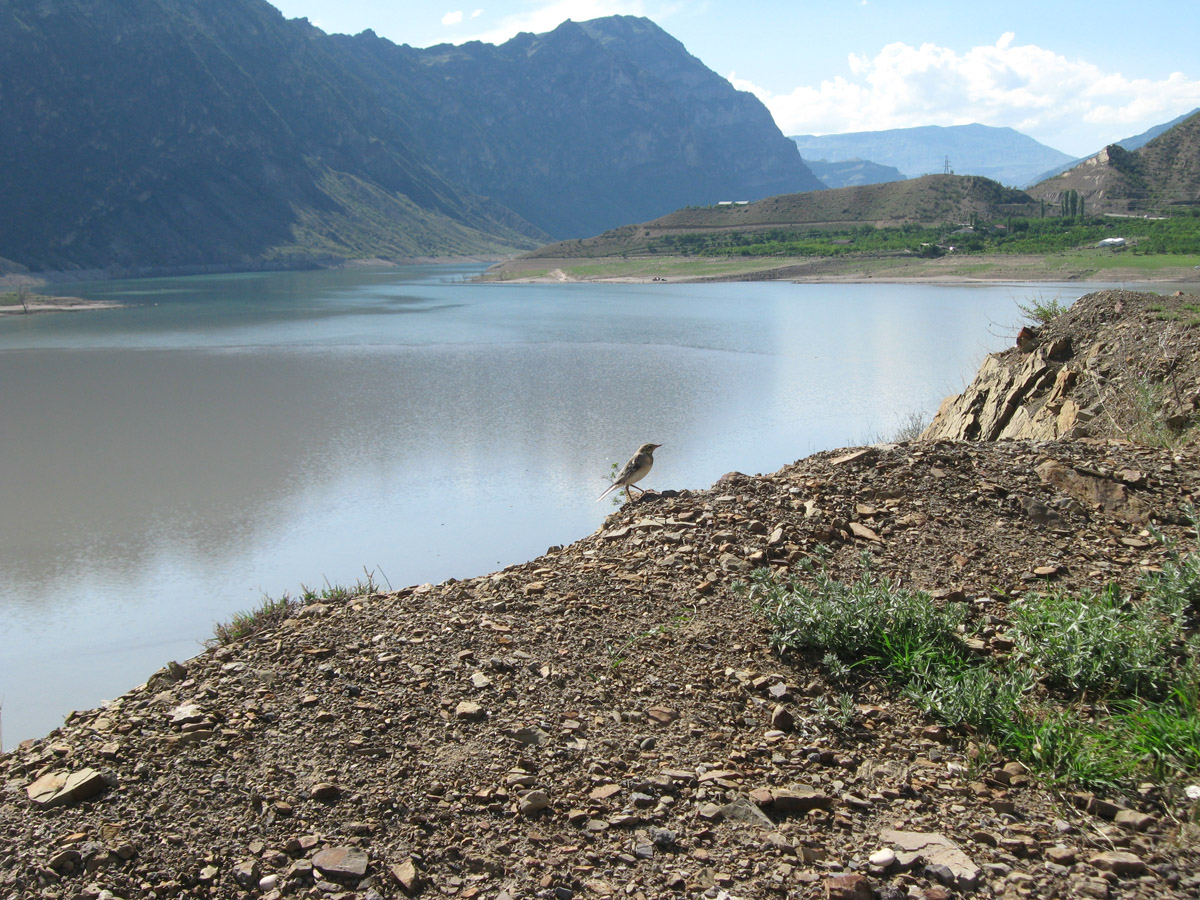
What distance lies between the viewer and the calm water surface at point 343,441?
8609 mm

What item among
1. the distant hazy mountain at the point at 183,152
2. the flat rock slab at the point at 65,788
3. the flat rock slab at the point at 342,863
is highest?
the distant hazy mountain at the point at 183,152

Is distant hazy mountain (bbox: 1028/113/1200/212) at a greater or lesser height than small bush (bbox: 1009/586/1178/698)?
greater

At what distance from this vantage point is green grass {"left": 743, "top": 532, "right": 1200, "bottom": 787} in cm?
296

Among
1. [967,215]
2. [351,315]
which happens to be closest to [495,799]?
[351,315]

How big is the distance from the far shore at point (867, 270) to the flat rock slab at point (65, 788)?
152 feet

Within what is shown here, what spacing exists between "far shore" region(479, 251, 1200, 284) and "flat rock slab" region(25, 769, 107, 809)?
4621 cm

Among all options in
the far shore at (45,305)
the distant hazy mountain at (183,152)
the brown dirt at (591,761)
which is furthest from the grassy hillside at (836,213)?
the brown dirt at (591,761)

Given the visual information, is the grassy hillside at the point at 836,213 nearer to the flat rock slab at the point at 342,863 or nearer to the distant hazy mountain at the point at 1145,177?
the distant hazy mountain at the point at 1145,177

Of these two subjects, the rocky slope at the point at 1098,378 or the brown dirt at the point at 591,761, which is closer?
the brown dirt at the point at 591,761

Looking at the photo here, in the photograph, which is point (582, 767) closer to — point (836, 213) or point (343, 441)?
point (343, 441)

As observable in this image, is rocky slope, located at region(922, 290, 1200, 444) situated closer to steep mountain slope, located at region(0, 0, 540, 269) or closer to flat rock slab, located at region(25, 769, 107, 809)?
flat rock slab, located at region(25, 769, 107, 809)

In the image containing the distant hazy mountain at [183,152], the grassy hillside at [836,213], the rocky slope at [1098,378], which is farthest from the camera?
the distant hazy mountain at [183,152]

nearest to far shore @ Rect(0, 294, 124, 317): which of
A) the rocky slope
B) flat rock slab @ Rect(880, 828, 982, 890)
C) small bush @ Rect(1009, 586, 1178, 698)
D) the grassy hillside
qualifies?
the grassy hillside

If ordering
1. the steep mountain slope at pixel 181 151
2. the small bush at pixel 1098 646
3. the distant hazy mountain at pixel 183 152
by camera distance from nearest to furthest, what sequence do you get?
the small bush at pixel 1098 646, the distant hazy mountain at pixel 183 152, the steep mountain slope at pixel 181 151
